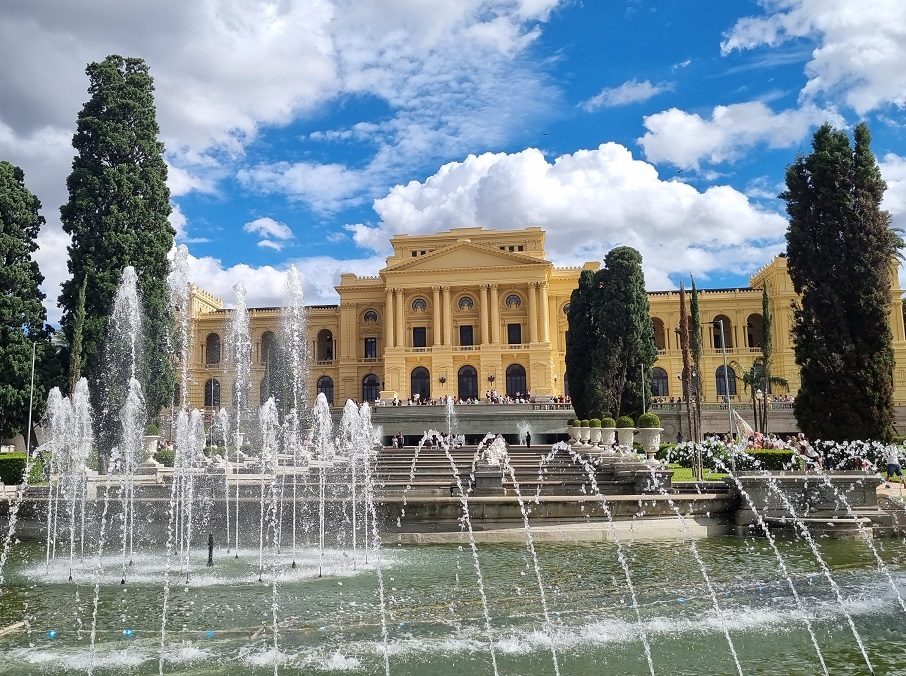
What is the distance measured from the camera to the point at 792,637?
25.8 feet

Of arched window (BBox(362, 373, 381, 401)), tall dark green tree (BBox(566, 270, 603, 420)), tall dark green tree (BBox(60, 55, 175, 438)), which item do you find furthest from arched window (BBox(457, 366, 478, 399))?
tall dark green tree (BBox(60, 55, 175, 438))

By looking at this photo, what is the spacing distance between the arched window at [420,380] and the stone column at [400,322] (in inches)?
83.2

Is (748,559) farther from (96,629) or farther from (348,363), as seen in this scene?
(348,363)

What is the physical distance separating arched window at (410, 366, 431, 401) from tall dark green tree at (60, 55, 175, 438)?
79.9 feet

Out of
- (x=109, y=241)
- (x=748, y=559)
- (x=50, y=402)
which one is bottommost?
(x=748, y=559)

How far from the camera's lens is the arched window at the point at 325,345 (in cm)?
5994

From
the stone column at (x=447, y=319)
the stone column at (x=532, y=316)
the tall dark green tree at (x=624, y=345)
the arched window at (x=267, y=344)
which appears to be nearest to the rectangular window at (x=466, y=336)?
the stone column at (x=447, y=319)

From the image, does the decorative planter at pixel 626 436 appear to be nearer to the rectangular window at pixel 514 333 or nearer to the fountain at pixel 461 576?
the fountain at pixel 461 576

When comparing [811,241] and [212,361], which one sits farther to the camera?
[212,361]

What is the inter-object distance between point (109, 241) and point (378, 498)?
19.9m

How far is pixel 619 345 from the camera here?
106 feet

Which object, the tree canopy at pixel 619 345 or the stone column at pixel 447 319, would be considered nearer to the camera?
the tree canopy at pixel 619 345

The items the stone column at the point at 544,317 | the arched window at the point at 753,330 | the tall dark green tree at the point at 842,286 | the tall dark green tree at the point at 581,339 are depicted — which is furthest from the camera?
the arched window at the point at 753,330

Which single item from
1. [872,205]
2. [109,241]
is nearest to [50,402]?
[109,241]
